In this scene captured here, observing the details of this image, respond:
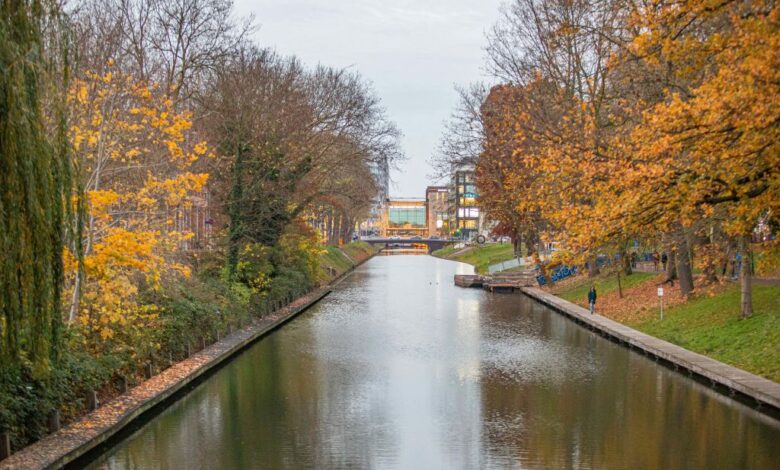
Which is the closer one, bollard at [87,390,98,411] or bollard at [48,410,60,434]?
bollard at [48,410,60,434]

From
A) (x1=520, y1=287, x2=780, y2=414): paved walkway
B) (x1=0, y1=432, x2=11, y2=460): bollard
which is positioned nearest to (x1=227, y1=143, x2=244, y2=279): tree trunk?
(x1=520, y1=287, x2=780, y2=414): paved walkway

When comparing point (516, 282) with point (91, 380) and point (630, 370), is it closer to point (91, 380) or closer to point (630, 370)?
point (630, 370)

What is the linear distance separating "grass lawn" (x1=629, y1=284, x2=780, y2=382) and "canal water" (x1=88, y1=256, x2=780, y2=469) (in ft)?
5.87

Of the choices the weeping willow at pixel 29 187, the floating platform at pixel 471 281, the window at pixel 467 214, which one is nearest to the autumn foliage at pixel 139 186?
the weeping willow at pixel 29 187

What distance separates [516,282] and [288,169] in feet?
81.0

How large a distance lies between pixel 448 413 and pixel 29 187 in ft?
39.5

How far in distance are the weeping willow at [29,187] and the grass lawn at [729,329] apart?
17.9 metres

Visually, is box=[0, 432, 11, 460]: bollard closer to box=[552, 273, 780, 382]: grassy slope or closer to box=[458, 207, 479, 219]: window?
box=[552, 273, 780, 382]: grassy slope

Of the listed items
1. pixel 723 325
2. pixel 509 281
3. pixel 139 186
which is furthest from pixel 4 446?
pixel 509 281

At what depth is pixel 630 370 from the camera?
25.0 m

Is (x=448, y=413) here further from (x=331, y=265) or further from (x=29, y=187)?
(x=331, y=265)

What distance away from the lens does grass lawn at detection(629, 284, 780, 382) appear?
22609 millimetres

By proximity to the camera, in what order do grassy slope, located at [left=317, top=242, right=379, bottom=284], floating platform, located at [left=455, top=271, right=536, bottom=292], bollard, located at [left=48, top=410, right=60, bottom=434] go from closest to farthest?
bollard, located at [left=48, top=410, right=60, bottom=434] < floating platform, located at [left=455, top=271, right=536, bottom=292] < grassy slope, located at [left=317, top=242, right=379, bottom=284]

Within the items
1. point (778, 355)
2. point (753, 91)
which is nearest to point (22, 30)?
point (753, 91)
